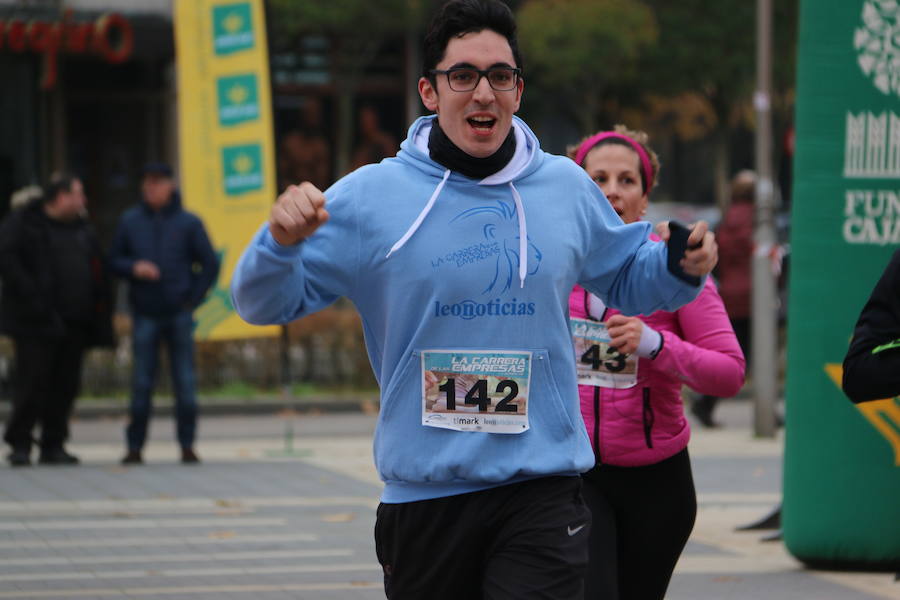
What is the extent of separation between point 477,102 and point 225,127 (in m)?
10.1

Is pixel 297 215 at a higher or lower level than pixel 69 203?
higher

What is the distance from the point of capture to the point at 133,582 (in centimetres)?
774

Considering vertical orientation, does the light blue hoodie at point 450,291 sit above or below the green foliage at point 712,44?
below

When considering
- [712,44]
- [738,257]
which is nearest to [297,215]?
[738,257]

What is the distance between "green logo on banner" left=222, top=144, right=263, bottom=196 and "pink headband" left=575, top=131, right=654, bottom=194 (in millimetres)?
8529

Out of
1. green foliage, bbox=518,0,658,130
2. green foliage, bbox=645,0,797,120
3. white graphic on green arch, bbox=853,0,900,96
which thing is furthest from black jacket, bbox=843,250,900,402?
green foliage, bbox=645,0,797,120

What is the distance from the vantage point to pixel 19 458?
12.3 m

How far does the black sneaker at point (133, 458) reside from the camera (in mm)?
12391

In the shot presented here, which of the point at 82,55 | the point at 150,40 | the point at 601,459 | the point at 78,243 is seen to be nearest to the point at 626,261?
the point at 601,459

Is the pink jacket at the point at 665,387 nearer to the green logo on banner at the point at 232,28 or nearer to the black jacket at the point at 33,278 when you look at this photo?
the black jacket at the point at 33,278

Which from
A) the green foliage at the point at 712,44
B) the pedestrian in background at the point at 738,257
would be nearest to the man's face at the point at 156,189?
the pedestrian in background at the point at 738,257

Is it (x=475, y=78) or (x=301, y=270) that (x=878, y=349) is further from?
(x=301, y=270)

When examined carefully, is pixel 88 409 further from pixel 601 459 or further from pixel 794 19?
pixel 794 19

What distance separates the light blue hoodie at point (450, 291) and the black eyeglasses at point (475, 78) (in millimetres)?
188
